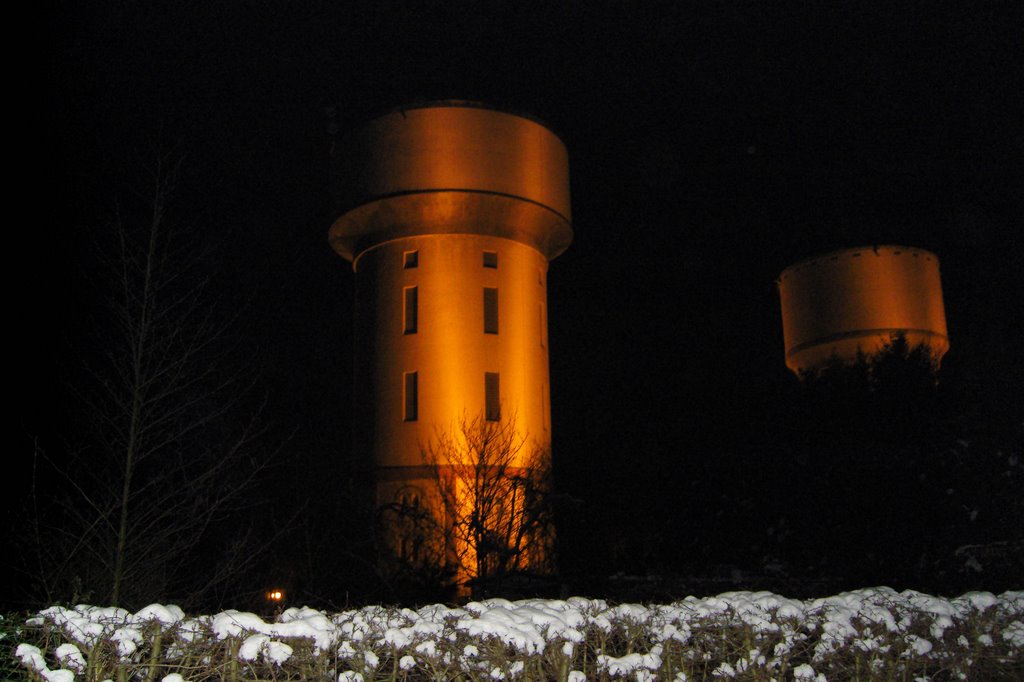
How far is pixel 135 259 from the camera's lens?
1120cm

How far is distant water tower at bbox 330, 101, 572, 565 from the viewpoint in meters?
24.0

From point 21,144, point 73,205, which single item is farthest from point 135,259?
point 73,205

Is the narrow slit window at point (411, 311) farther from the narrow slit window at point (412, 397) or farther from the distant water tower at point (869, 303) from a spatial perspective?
the distant water tower at point (869, 303)

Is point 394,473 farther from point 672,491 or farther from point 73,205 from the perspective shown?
point 73,205

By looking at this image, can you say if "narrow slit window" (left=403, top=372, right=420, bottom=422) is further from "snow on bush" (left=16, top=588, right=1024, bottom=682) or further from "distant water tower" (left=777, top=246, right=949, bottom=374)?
"snow on bush" (left=16, top=588, right=1024, bottom=682)

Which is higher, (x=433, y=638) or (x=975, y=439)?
(x=975, y=439)

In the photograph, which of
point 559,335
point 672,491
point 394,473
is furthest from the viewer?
point 559,335

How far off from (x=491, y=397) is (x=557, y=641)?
18081 mm

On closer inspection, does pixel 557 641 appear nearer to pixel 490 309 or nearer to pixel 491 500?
pixel 491 500

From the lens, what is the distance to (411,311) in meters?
24.9

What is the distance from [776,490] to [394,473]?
9.24m

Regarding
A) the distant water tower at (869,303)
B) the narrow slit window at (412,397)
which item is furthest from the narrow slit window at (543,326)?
the distant water tower at (869,303)

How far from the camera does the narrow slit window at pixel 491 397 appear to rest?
2414 centimetres

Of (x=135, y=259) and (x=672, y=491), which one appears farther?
(x=672, y=491)
